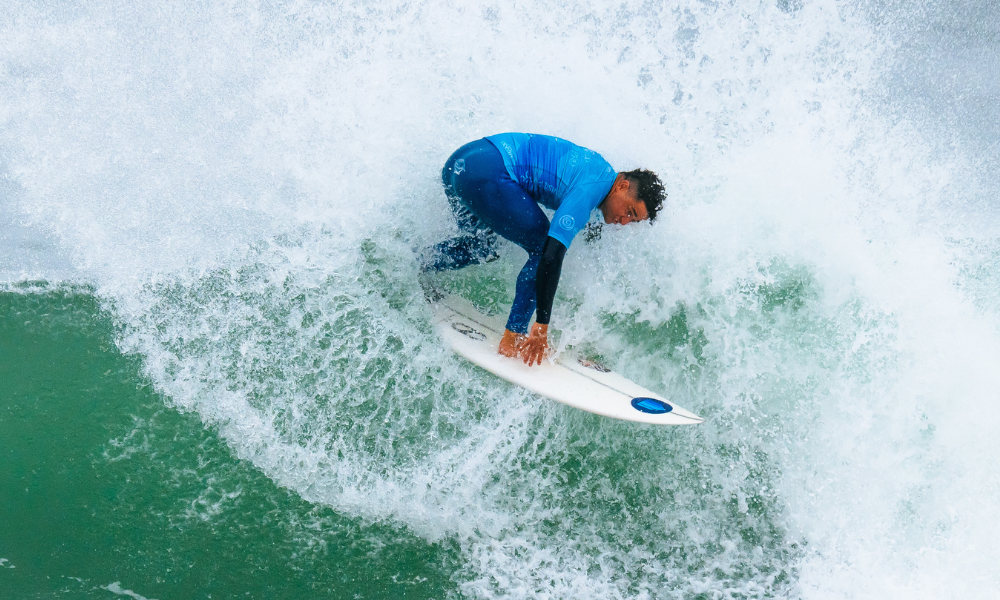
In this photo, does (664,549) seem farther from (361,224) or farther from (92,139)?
(92,139)

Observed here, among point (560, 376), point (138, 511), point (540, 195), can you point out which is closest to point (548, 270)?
point (540, 195)

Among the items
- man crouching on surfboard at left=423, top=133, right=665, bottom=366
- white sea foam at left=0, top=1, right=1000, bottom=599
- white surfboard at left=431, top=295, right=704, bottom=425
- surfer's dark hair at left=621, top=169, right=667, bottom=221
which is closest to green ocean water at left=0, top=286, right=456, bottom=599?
white sea foam at left=0, top=1, right=1000, bottom=599

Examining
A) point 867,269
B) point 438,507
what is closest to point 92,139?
point 438,507

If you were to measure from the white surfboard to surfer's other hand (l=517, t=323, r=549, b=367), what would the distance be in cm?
8

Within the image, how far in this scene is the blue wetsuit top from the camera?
259 cm

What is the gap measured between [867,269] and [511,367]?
1.98 metres

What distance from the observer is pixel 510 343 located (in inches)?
116

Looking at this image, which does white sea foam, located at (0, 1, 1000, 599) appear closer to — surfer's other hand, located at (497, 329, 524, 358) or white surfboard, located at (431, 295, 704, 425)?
white surfboard, located at (431, 295, 704, 425)

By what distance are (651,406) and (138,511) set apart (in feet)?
8.33

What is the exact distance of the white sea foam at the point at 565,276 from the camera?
3.07 metres

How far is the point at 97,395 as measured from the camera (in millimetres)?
3131

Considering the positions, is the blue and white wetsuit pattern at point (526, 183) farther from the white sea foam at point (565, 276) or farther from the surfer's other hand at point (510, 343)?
the white sea foam at point (565, 276)

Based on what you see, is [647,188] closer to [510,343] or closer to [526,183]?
[526,183]

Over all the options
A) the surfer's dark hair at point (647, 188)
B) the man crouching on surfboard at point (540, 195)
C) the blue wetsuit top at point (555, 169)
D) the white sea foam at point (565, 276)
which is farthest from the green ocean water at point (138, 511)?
the surfer's dark hair at point (647, 188)
